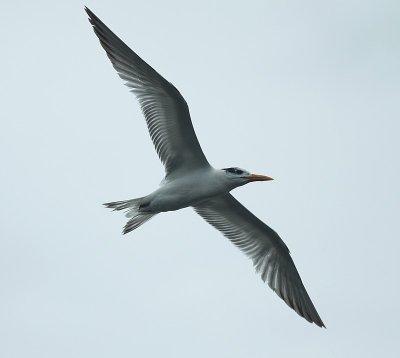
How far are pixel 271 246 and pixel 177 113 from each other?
13.5 feet

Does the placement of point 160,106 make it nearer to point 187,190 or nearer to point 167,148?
point 167,148

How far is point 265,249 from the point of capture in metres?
20.2

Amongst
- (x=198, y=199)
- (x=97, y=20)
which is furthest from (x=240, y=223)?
(x=97, y=20)

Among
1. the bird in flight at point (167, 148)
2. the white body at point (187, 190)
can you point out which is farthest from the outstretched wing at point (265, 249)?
the white body at point (187, 190)

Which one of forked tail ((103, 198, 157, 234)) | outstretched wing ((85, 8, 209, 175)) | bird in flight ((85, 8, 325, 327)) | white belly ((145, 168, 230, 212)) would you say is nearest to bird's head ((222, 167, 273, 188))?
bird in flight ((85, 8, 325, 327))

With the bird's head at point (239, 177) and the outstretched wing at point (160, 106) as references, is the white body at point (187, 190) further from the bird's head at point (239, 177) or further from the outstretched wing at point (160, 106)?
the outstretched wing at point (160, 106)

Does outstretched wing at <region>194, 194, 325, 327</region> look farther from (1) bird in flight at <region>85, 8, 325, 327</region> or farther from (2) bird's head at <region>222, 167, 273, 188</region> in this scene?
(2) bird's head at <region>222, 167, 273, 188</region>

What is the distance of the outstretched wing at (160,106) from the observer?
56.1 feet

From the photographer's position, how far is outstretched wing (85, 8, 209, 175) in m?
17.1

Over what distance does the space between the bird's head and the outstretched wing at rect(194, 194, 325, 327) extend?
1.97 meters

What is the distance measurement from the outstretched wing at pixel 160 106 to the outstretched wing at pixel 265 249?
1962mm

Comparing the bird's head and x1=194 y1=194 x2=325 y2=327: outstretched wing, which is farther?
x1=194 y1=194 x2=325 y2=327: outstretched wing

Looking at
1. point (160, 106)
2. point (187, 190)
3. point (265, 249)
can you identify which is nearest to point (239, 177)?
point (187, 190)

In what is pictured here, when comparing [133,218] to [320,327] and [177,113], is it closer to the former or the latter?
[177,113]
